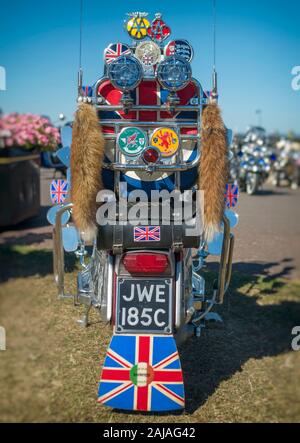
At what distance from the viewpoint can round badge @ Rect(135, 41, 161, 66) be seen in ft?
10.9

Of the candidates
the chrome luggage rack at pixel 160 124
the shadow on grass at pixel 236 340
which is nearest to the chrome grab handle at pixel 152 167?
the chrome luggage rack at pixel 160 124

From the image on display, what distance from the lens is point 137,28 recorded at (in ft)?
12.0

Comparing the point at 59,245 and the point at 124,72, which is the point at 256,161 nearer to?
the point at 124,72

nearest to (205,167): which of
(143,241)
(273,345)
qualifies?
(143,241)

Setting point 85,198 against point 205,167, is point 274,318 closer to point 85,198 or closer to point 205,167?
point 205,167

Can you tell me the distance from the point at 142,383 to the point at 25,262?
3.51 meters

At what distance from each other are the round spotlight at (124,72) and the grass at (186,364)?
1927 mm

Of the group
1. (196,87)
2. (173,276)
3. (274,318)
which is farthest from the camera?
(274,318)

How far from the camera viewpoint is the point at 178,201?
3.12 m

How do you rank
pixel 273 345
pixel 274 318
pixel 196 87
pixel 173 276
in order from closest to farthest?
pixel 173 276 → pixel 196 87 → pixel 273 345 → pixel 274 318

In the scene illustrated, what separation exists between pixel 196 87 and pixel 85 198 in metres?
1.06

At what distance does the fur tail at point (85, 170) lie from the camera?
272cm
